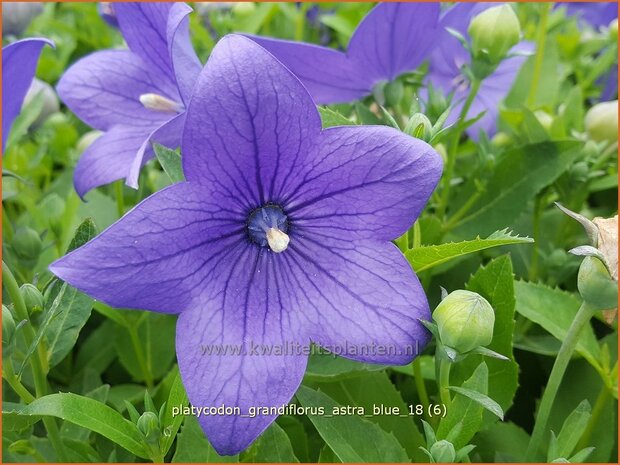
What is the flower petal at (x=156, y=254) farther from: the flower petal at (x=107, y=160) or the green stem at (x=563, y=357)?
the green stem at (x=563, y=357)

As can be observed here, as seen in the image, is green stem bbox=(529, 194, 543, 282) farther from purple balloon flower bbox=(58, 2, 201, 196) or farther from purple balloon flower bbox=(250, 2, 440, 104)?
purple balloon flower bbox=(58, 2, 201, 196)

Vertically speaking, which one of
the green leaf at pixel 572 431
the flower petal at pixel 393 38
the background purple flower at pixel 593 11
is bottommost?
the green leaf at pixel 572 431

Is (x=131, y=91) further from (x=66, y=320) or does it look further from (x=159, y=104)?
(x=66, y=320)

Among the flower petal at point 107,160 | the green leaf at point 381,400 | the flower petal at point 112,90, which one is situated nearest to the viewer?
the green leaf at point 381,400

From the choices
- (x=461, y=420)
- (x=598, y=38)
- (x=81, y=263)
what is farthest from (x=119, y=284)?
(x=598, y=38)

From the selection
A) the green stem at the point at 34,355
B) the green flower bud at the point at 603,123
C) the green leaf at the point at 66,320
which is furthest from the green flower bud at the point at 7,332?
the green flower bud at the point at 603,123

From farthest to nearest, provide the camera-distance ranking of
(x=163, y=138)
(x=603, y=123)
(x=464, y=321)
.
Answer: (x=603, y=123), (x=163, y=138), (x=464, y=321)

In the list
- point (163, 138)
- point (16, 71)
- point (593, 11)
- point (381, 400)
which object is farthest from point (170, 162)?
point (593, 11)
